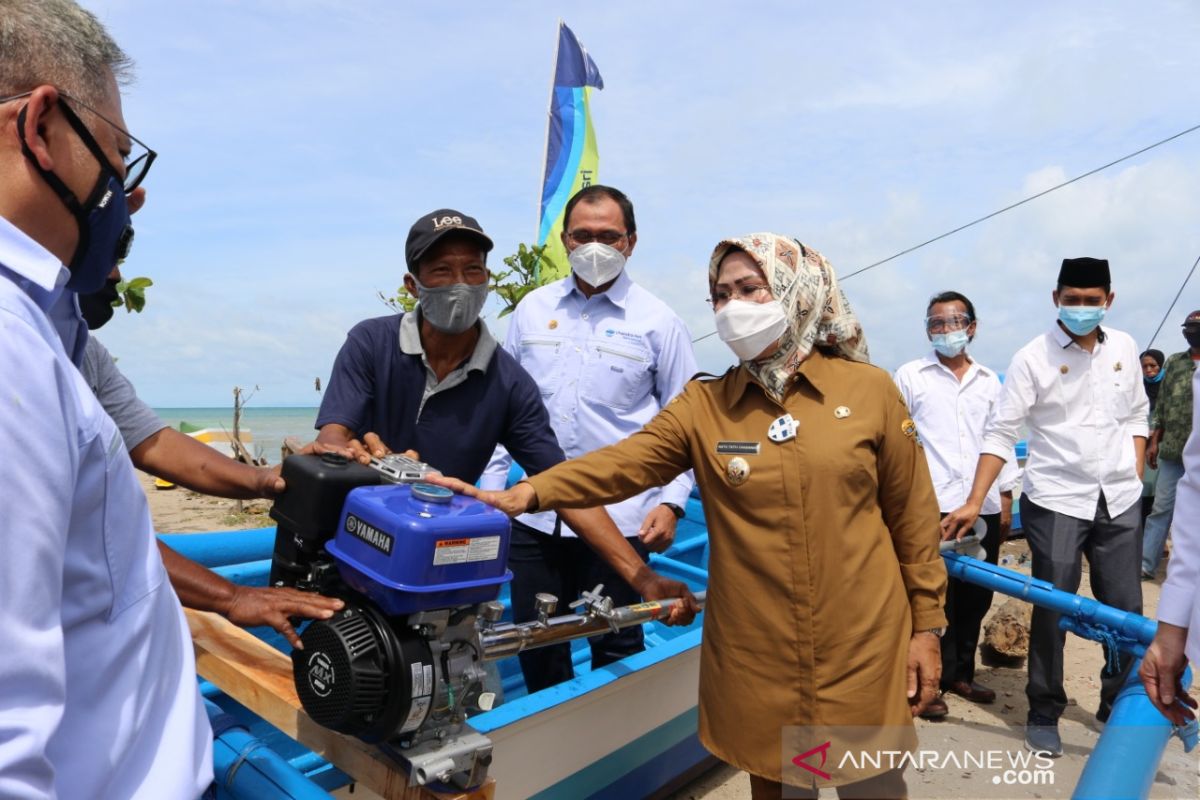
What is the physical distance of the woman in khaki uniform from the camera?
1.94 metres

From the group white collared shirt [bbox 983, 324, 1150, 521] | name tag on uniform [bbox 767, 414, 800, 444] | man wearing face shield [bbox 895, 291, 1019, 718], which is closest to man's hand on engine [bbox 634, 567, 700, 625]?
name tag on uniform [bbox 767, 414, 800, 444]

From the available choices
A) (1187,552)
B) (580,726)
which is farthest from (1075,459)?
(580,726)

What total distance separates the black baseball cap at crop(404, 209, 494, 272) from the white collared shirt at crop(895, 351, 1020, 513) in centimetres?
303

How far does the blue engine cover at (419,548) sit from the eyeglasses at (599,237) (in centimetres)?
191

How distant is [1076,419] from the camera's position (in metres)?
3.78

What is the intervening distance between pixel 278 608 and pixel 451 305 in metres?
1.14

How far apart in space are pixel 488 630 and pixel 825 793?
2.16 meters

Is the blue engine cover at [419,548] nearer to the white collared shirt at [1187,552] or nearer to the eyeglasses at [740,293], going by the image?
the eyeglasses at [740,293]

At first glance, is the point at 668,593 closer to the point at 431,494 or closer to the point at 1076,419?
the point at 431,494

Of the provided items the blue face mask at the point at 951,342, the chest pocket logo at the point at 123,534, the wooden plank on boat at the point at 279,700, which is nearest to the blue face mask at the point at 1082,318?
the blue face mask at the point at 951,342

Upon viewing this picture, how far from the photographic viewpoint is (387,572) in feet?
4.59

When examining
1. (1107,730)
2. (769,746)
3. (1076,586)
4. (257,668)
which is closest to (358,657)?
(257,668)

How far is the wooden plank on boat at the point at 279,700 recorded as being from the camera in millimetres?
1442

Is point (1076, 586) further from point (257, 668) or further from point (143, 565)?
point (143, 565)
